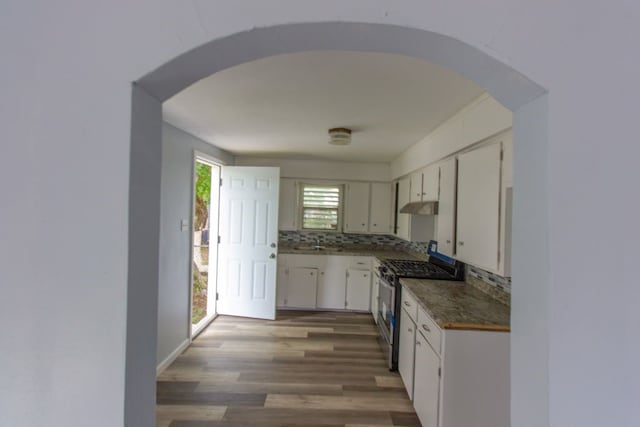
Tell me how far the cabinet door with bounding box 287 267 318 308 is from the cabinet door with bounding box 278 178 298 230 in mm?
749

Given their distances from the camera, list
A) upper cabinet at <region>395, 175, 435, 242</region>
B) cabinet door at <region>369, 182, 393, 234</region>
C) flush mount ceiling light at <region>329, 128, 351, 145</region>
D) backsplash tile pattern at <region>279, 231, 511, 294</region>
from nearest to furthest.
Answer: flush mount ceiling light at <region>329, 128, 351, 145</region> → upper cabinet at <region>395, 175, 435, 242</region> → cabinet door at <region>369, 182, 393, 234</region> → backsplash tile pattern at <region>279, 231, 511, 294</region>

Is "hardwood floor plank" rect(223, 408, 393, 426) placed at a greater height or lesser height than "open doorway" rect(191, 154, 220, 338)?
lesser

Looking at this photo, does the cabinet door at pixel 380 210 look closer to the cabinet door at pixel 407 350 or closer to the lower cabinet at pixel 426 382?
the cabinet door at pixel 407 350

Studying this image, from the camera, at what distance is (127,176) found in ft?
2.41

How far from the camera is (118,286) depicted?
2.41ft

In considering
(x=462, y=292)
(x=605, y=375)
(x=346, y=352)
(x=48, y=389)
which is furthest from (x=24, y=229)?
(x=346, y=352)

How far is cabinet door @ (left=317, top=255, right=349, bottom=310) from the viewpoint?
441cm

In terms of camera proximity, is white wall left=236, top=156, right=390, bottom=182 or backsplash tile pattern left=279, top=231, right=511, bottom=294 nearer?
white wall left=236, top=156, right=390, bottom=182

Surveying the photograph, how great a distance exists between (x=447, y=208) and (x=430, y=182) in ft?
1.73

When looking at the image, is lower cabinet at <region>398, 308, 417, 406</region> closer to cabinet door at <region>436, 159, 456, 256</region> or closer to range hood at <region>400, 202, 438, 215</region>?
cabinet door at <region>436, 159, 456, 256</region>

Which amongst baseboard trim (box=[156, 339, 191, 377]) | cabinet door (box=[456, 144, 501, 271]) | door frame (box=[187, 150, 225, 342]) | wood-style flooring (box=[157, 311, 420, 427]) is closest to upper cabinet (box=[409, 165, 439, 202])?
cabinet door (box=[456, 144, 501, 271])

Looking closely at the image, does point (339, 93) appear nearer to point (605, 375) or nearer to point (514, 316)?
point (514, 316)

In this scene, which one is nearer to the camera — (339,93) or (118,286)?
(118,286)

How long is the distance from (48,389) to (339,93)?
6.26 feet
